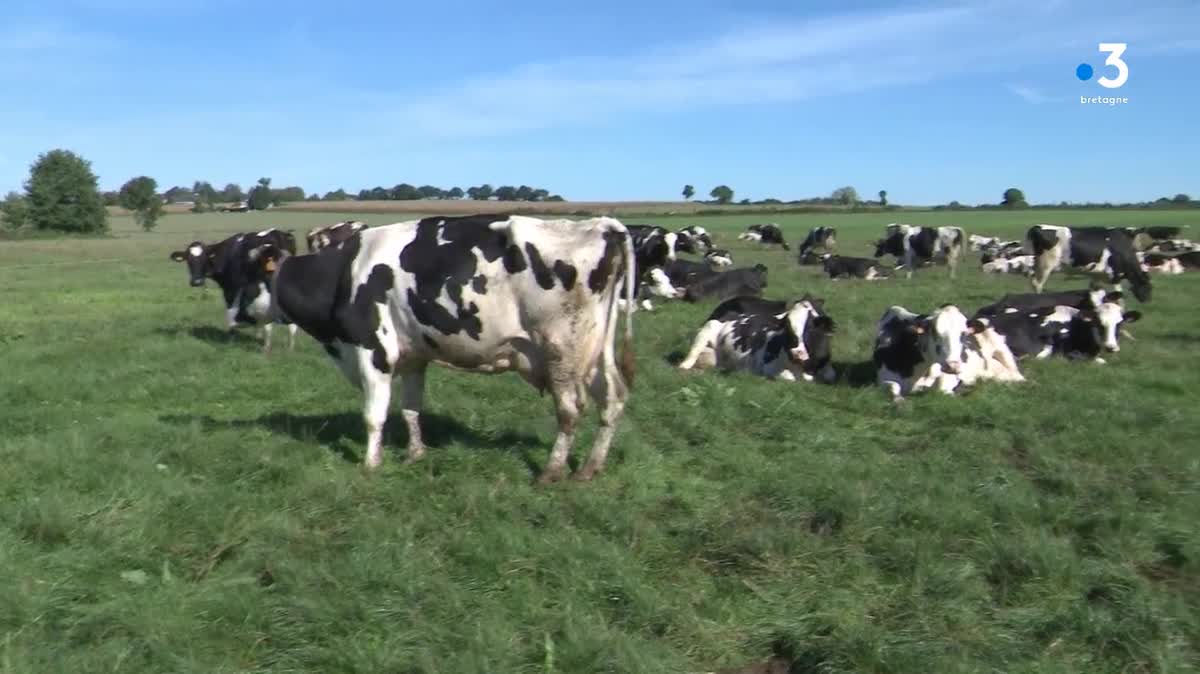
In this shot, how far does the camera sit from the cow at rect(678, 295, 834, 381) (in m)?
12.5

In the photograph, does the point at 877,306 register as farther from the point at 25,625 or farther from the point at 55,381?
the point at 25,625

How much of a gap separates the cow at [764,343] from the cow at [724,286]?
684 cm

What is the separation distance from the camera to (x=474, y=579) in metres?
5.75

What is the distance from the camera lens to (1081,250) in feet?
74.9

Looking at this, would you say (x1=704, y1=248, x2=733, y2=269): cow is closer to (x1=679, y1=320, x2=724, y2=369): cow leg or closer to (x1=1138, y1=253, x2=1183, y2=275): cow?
(x1=1138, y1=253, x2=1183, y2=275): cow

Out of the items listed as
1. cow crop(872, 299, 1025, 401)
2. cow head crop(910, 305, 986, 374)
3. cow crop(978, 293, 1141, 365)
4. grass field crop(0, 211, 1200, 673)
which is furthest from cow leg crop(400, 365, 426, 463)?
cow crop(978, 293, 1141, 365)

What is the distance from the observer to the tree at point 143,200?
78.2m

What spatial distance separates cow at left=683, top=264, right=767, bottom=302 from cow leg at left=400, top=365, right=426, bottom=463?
42.8 ft

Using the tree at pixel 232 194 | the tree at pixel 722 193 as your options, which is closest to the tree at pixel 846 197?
the tree at pixel 722 193

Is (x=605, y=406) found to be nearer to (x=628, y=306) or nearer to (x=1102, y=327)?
(x=628, y=306)

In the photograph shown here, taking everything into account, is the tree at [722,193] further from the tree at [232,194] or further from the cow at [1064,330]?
the cow at [1064,330]

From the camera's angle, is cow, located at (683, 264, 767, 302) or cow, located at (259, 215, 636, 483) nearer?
cow, located at (259, 215, 636, 483)

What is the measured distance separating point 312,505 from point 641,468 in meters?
2.50

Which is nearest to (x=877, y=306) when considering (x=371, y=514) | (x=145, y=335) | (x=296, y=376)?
(x=296, y=376)
